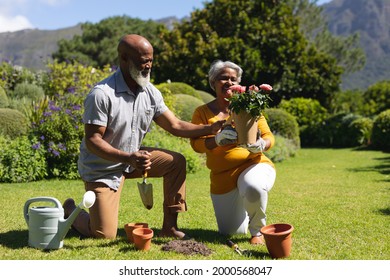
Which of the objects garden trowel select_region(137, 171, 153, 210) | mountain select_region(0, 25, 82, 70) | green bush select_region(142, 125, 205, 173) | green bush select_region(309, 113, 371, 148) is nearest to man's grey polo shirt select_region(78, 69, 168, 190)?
garden trowel select_region(137, 171, 153, 210)

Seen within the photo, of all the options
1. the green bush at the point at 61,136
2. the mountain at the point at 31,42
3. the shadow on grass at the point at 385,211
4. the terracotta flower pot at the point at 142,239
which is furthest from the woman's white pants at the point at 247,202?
the mountain at the point at 31,42

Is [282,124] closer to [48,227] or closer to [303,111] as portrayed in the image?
[303,111]

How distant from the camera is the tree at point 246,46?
20.8m

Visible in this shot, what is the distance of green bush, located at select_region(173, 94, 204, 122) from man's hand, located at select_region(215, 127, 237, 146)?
8057mm

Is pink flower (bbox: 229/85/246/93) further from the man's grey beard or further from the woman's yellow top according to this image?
the man's grey beard

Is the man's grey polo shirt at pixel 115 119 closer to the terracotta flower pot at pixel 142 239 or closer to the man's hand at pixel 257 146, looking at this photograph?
the terracotta flower pot at pixel 142 239

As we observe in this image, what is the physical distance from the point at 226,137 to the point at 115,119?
0.96 m

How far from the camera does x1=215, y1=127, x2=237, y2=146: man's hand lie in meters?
4.31

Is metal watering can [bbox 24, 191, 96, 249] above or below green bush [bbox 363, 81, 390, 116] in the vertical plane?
below

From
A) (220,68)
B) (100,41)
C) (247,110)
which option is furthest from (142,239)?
(100,41)

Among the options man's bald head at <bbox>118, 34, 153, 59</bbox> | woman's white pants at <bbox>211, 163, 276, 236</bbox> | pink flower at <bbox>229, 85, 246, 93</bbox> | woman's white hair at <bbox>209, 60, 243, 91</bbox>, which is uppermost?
man's bald head at <bbox>118, 34, 153, 59</bbox>

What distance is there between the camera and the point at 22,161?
8625 mm

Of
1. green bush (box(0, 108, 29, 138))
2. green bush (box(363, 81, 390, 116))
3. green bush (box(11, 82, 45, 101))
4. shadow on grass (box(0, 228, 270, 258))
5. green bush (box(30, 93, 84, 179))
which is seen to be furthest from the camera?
green bush (box(363, 81, 390, 116))

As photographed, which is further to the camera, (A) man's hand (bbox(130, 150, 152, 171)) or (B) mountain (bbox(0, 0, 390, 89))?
(B) mountain (bbox(0, 0, 390, 89))
